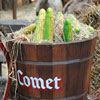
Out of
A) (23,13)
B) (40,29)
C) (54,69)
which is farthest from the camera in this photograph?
(23,13)

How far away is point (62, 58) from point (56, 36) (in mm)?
241

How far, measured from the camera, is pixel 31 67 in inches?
76.3

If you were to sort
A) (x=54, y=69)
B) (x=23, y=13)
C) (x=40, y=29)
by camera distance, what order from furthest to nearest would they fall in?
(x=23, y=13), (x=40, y=29), (x=54, y=69)

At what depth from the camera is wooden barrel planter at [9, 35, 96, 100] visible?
73.7 inches

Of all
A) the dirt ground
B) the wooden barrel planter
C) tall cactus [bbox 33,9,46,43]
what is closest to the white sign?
the wooden barrel planter


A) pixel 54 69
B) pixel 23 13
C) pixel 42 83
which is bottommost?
pixel 23 13

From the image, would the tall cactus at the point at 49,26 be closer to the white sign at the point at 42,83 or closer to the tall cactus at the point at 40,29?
the tall cactus at the point at 40,29

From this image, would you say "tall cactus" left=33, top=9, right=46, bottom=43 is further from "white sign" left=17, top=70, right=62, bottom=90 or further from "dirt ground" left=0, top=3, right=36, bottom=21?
"dirt ground" left=0, top=3, right=36, bottom=21

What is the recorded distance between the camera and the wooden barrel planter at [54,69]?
1872 mm

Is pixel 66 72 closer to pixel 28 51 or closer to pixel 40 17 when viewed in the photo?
pixel 28 51

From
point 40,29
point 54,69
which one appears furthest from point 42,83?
point 40,29

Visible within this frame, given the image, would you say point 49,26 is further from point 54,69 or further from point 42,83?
point 42,83

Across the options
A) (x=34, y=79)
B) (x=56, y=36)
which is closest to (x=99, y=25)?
(x=56, y=36)

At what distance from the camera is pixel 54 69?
1924 millimetres
